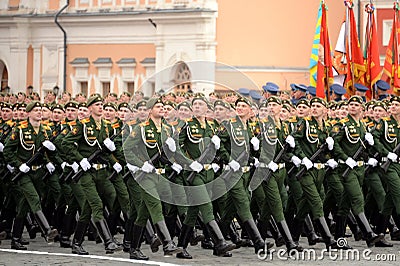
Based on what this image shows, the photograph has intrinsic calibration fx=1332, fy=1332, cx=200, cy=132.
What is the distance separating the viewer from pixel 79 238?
14.6 metres

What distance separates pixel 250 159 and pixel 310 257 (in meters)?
1.37

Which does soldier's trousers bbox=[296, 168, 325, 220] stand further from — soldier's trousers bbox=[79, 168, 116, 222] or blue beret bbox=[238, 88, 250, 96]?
soldier's trousers bbox=[79, 168, 116, 222]

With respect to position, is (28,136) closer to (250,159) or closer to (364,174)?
(250,159)

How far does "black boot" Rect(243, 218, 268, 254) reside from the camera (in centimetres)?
1430

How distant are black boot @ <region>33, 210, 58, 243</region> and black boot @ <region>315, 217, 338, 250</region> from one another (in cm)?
298

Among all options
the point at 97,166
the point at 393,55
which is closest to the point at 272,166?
the point at 97,166

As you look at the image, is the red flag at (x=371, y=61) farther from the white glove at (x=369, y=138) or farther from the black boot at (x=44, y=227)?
the black boot at (x=44, y=227)

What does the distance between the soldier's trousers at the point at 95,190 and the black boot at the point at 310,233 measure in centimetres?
230

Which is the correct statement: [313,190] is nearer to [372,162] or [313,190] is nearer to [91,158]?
[372,162]

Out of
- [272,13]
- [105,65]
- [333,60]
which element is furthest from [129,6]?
[333,60]

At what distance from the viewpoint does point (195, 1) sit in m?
36.9

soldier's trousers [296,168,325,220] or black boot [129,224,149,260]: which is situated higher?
soldier's trousers [296,168,325,220]

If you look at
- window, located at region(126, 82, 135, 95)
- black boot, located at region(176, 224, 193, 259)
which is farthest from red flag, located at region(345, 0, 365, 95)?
window, located at region(126, 82, 135, 95)

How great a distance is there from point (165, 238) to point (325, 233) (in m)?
1.92
